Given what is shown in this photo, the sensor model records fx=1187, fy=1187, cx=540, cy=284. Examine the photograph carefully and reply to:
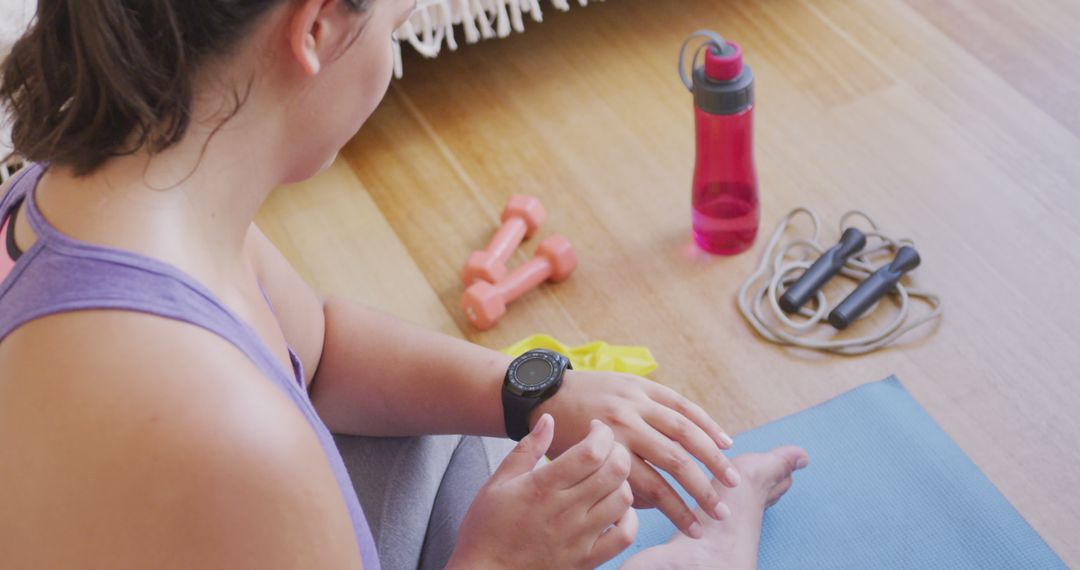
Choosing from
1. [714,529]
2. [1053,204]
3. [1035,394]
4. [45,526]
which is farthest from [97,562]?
[1053,204]

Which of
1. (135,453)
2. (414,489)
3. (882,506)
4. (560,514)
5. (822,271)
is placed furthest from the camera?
(822,271)

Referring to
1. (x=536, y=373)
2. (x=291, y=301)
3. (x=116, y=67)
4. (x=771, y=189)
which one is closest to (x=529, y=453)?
(x=536, y=373)

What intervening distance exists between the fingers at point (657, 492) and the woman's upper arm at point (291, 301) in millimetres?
325

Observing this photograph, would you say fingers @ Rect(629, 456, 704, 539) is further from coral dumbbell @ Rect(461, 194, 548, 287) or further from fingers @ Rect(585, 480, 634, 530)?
coral dumbbell @ Rect(461, 194, 548, 287)

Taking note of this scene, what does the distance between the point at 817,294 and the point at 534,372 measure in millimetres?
594

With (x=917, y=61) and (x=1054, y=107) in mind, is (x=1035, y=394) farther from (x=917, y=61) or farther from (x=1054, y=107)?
(x=917, y=61)

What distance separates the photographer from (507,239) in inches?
64.2

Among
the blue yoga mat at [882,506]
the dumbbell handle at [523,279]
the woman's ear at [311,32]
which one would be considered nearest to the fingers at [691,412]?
the blue yoga mat at [882,506]

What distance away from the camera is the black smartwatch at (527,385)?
3.47 feet

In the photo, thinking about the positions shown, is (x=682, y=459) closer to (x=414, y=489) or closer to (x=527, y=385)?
(x=527, y=385)

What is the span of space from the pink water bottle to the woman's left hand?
1.77 ft

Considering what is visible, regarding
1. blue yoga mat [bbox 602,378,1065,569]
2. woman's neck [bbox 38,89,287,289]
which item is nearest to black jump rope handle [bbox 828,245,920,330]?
blue yoga mat [bbox 602,378,1065,569]

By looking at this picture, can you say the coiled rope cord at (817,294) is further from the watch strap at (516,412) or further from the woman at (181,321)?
the woman at (181,321)

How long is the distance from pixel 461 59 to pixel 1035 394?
42.8 inches
